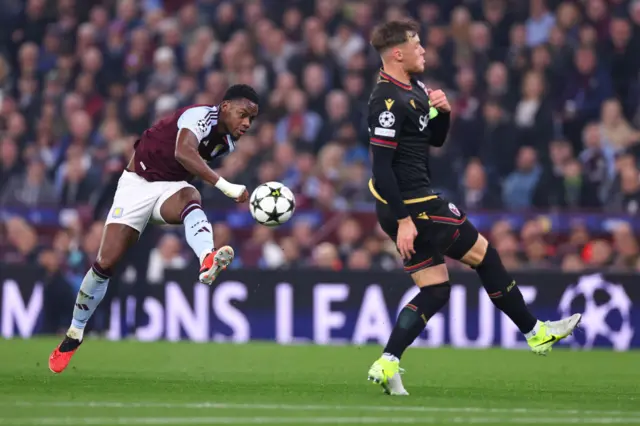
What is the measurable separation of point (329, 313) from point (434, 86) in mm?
3938

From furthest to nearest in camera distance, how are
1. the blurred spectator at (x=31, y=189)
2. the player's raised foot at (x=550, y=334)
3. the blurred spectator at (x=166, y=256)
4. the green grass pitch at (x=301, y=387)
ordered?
the blurred spectator at (x=31, y=189), the blurred spectator at (x=166, y=256), the player's raised foot at (x=550, y=334), the green grass pitch at (x=301, y=387)

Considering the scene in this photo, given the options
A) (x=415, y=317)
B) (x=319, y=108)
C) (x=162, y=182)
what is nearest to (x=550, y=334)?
(x=415, y=317)

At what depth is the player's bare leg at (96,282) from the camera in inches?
386

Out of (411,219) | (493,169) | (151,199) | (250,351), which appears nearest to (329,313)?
(250,351)

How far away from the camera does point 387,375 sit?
8258mm

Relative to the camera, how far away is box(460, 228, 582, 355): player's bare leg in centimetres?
892

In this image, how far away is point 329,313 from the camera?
14.9 metres

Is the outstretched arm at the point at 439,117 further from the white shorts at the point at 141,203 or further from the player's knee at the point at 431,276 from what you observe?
the white shorts at the point at 141,203

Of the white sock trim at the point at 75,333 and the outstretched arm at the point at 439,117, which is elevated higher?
the outstretched arm at the point at 439,117

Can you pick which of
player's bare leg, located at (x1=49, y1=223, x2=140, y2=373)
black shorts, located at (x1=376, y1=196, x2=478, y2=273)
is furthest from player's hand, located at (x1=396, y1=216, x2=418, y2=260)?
player's bare leg, located at (x1=49, y1=223, x2=140, y2=373)

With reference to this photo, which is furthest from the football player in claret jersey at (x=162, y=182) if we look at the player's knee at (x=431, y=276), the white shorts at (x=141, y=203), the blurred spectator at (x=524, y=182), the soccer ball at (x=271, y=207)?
the blurred spectator at (x=524, y=182)

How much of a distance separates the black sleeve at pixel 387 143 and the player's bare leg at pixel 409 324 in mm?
517

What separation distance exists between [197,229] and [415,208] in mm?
1682

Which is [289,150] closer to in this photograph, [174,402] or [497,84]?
[497,84]
